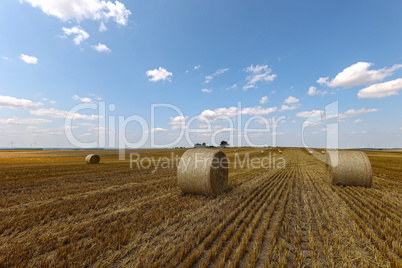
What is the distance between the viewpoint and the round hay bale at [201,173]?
7684 mm

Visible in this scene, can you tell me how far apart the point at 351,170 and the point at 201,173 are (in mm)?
8747

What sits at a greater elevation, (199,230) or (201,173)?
(201,173)

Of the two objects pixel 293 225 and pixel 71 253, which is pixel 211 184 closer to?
pixel 293 225

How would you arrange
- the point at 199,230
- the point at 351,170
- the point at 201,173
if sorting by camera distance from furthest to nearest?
the point at 351,170, the point at 201,173, the point at 199,230

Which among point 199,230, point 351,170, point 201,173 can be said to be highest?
point 201,173

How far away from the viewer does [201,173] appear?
7.80 metres

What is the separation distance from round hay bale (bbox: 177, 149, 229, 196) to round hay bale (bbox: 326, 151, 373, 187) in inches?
273

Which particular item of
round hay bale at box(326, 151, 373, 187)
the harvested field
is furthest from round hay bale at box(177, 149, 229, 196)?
round hay bale at box(326, 151, 373, 187)

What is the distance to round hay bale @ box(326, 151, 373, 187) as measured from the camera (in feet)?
31.1

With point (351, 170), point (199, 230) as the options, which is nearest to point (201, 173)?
point (199, 230)

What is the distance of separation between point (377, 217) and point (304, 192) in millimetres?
3133

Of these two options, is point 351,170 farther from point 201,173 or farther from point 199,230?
point 199,230

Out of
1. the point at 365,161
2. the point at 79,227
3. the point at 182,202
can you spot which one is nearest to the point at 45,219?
the point at 79,227

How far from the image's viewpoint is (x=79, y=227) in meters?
4.63
